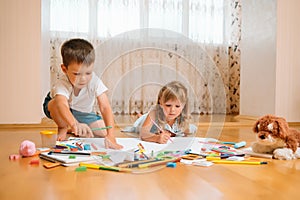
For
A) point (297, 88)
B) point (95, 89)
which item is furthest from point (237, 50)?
point (95, 89)

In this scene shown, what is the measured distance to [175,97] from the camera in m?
0.88

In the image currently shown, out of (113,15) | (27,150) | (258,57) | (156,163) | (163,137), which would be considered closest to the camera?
(156,163)

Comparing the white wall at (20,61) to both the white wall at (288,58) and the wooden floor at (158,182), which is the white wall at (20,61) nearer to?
the wooden floor at (158,182)

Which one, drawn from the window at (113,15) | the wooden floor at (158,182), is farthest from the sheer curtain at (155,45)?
the wooden floor at (158,182)

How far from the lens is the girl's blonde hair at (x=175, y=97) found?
0.86 metres

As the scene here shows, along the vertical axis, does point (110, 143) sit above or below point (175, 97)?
below

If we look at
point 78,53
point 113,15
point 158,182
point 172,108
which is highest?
point 113,15

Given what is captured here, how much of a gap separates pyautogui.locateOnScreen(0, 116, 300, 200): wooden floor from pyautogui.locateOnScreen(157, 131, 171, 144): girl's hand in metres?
0.19

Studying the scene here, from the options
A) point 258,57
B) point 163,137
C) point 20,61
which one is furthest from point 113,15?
point 163,137

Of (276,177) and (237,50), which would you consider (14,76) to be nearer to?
(276,177)

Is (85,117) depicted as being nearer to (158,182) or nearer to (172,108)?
(172,108)

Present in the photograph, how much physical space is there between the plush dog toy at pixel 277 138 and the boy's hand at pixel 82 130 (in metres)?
0.48

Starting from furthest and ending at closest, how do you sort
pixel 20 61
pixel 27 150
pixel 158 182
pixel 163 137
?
pixel 20 61, pixel 163 137, pixel 27 150, pixel 158 182

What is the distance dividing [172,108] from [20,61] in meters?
0.99
